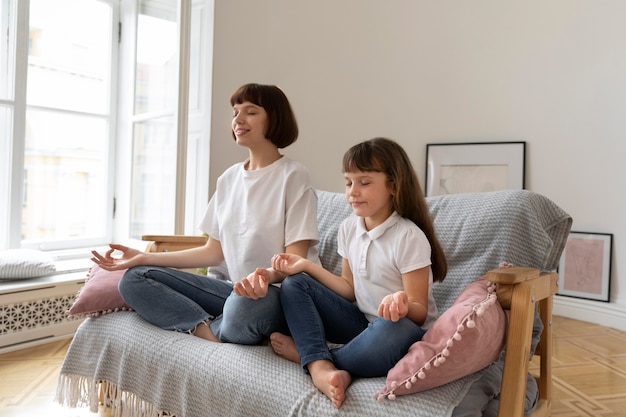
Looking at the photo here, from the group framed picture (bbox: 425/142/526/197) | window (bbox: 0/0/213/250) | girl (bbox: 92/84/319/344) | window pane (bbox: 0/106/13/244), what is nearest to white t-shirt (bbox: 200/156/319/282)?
girl (bbox: 92/84/319/344)

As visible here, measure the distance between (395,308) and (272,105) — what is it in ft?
2.65

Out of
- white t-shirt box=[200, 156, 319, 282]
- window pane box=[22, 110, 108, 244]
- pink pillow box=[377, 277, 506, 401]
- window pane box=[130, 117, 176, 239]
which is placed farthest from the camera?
window pane box=[22, 110, 108, 244]

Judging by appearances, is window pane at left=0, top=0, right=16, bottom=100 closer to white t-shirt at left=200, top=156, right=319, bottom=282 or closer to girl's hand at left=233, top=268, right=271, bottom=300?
white t-shirt at left=200, top=156, right=319, bottom=282

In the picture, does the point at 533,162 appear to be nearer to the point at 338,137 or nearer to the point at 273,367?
the point at 338,137

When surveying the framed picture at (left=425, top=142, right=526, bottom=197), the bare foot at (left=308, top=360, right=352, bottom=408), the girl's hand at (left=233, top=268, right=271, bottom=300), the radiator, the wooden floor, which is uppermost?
the framed picture at (left=425, top=142, right=526, bottom=197)

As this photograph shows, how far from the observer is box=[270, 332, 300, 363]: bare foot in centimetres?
133

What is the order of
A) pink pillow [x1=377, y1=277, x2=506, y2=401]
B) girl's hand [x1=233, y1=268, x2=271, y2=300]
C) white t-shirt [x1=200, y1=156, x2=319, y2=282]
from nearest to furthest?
pink pillow [x1=377, y1=277, x2=506, y2=401]
girl's hand [x1=233, y1=268, x2=271, y2=300]
white t-shirt [x1=200, y1=156, x2=319, y2=282]

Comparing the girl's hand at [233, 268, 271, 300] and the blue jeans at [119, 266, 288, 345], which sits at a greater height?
the girl's hand at [233, 268, 271, 300]

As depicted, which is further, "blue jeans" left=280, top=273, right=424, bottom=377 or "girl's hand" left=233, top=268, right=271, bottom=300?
"girl's hand" left=233, top=268, right=271, bottom=300

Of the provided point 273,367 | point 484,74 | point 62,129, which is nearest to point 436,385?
point 273,367

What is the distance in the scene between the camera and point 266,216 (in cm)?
Result: 165

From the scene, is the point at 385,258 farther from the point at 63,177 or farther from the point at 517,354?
the point at 63,177

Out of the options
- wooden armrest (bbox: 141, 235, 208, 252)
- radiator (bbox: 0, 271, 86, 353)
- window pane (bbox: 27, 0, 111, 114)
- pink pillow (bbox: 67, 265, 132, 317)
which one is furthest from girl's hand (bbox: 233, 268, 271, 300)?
window pane (bbox: 27, 0, 111, 114)

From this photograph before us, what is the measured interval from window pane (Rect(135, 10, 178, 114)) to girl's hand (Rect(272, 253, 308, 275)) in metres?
1.71
